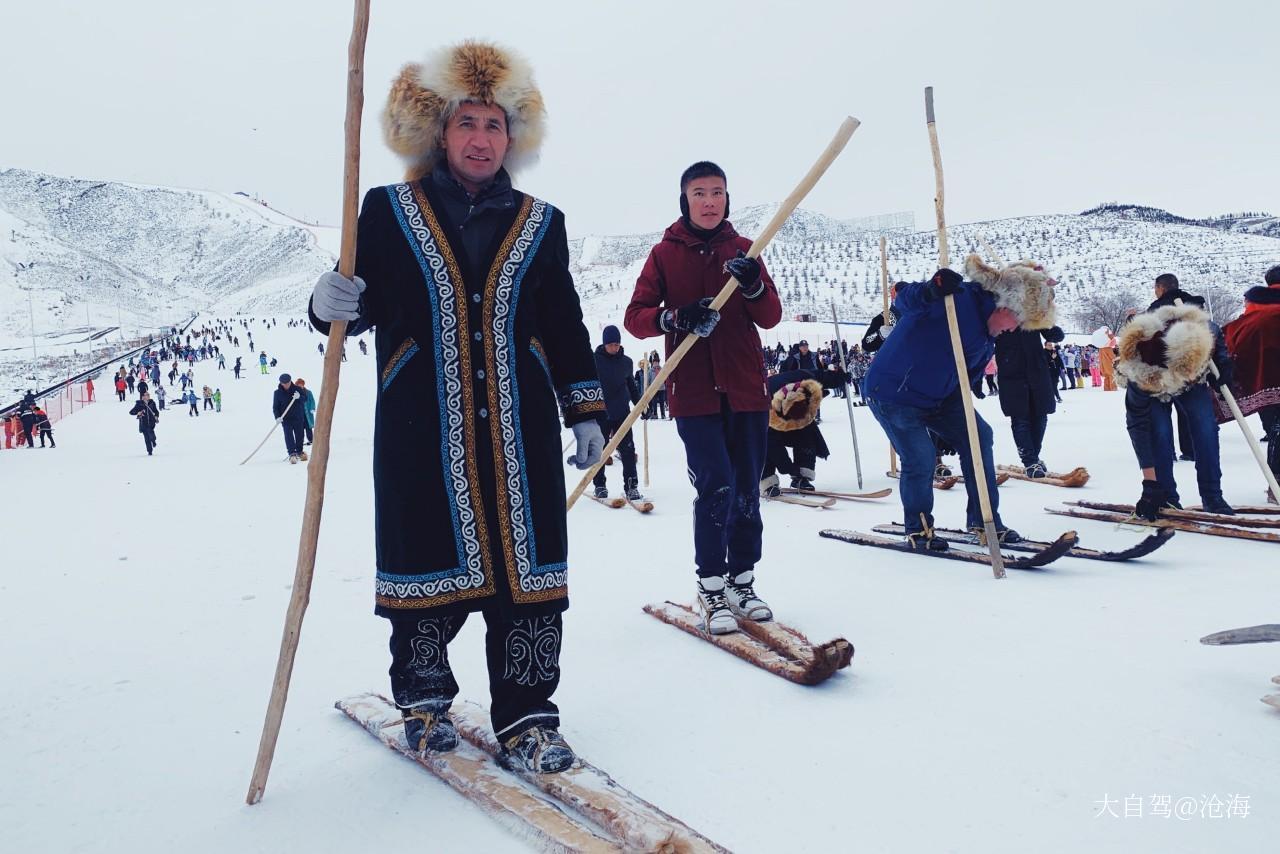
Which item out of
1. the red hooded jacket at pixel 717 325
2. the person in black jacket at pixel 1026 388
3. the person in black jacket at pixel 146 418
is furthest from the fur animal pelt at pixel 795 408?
the person in black jacket at pixel 146 418

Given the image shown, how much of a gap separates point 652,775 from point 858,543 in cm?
319

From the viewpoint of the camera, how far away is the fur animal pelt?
24.8ft

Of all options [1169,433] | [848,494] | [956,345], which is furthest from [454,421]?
[848,494]

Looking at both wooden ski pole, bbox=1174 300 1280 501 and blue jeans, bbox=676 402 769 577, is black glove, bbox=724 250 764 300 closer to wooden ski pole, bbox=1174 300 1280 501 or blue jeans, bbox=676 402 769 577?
blue jeans, bbox=676 402 769 577

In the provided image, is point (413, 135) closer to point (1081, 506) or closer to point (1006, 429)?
point (1081, 506)

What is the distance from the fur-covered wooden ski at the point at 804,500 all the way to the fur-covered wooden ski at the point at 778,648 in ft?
11.4

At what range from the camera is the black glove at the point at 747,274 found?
3141 mm

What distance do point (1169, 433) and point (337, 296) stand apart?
17.7 ft

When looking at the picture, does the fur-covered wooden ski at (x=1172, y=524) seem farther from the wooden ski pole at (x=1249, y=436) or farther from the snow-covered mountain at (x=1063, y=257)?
the snow-covered mountain at (x=1063, y=257)

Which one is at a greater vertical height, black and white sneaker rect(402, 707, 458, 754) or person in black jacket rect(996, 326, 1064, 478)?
person in black jacket rect(996, 326, 1064, 478)

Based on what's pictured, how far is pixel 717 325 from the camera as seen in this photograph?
131 inches

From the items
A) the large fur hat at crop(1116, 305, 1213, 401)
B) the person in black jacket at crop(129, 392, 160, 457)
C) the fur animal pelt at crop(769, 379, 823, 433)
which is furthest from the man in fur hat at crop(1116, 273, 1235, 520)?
the person in black jacket at crop(129, 392, 160, 457)

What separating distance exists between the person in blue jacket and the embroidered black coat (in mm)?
2925

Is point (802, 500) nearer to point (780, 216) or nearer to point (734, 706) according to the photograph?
point (780, 216)
